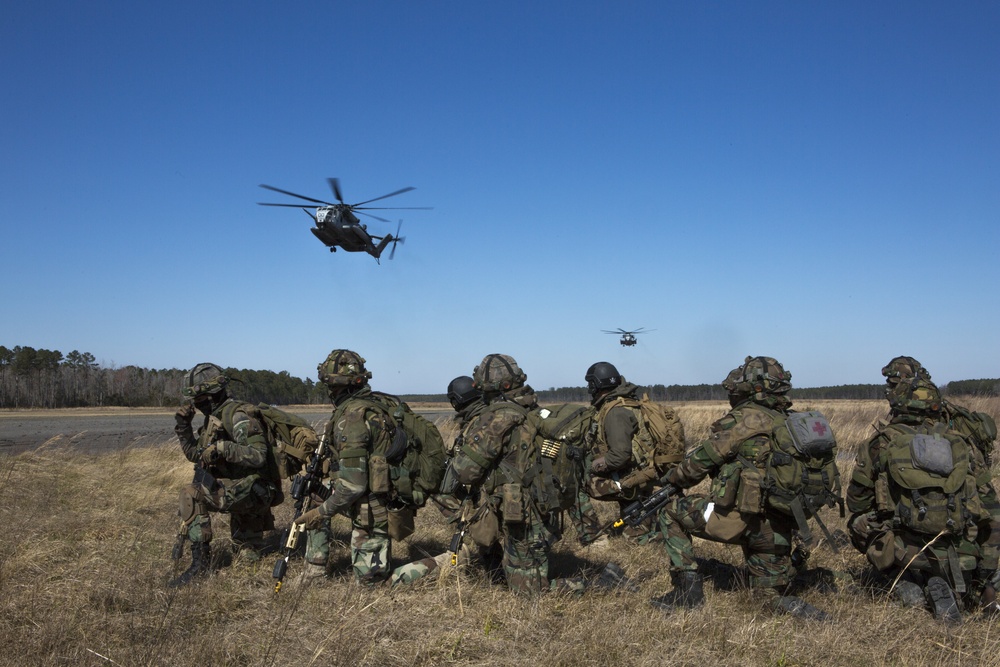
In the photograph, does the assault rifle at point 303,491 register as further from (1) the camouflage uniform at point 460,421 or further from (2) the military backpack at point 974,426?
(2) the military backpack at point 974,426

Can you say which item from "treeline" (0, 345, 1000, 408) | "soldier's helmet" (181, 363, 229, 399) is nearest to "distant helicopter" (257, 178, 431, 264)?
"soldier's helmet" (181, 363, 229, 399)

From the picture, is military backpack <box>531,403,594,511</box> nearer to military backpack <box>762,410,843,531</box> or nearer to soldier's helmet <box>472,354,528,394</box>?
soldier's helmet <box>472,354,528,394</box>

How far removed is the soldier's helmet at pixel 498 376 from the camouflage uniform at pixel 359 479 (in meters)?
0.89

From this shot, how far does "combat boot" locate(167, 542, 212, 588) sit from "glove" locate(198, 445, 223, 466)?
2.52ft

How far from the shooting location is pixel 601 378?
765cm

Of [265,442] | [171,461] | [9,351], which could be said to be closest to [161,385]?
[9,351]

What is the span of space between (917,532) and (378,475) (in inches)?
164

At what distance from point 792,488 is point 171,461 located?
38.5 feet

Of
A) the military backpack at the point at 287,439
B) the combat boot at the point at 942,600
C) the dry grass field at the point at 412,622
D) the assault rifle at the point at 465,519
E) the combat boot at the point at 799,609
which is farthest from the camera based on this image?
the military backpack at the point at 287,439

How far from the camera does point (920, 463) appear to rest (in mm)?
5184

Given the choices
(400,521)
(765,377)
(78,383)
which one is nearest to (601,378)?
(765,377)

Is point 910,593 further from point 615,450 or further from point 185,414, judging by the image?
point 185,414

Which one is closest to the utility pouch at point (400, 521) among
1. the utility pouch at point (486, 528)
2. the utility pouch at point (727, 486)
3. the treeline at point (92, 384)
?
the utility pouch at point (486, 528)

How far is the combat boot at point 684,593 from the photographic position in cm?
579
